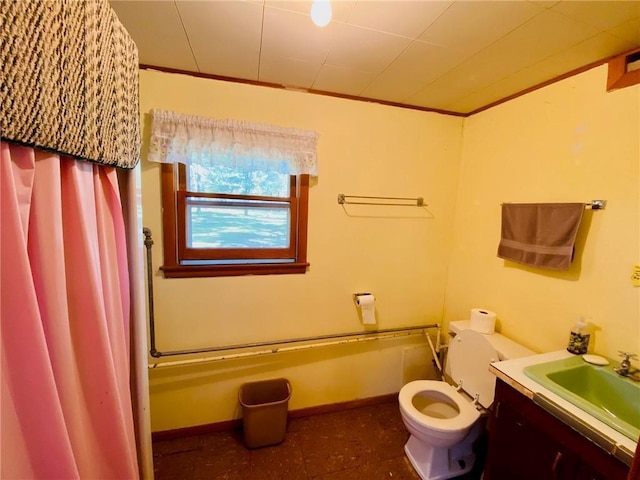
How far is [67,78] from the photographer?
0.56 m

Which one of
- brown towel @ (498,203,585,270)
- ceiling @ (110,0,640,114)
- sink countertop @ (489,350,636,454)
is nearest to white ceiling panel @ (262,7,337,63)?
ceiling @ (110,0,640,114)

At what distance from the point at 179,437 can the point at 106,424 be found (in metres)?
1.41

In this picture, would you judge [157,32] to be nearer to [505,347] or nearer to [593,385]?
[505,347]

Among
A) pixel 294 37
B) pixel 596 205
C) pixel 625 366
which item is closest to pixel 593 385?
pixel 625 366

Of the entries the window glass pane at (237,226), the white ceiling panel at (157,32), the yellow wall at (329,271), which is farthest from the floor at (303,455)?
the white ceiling panel at (157,32)

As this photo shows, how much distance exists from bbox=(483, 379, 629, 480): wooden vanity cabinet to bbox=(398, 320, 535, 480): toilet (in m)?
0.22

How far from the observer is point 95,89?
641mm

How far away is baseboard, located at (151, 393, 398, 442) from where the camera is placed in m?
1.79

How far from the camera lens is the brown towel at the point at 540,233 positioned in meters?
1.37

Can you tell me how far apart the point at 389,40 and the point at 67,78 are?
1215mm

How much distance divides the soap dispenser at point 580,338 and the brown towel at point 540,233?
29 cm

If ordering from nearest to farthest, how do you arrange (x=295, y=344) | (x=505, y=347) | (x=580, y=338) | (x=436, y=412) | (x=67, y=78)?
1. (x=67, y=78)
2. (x=580, y=338)
3. (x=505, y=347)
4. (x=436, y=412)
5. (x=295, y=344)

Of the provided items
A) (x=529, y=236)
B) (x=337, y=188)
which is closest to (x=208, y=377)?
(x=337, y=188)

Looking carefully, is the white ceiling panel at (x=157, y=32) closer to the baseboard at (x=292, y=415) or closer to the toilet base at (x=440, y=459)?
the baseboard at (x=292, y=415)
